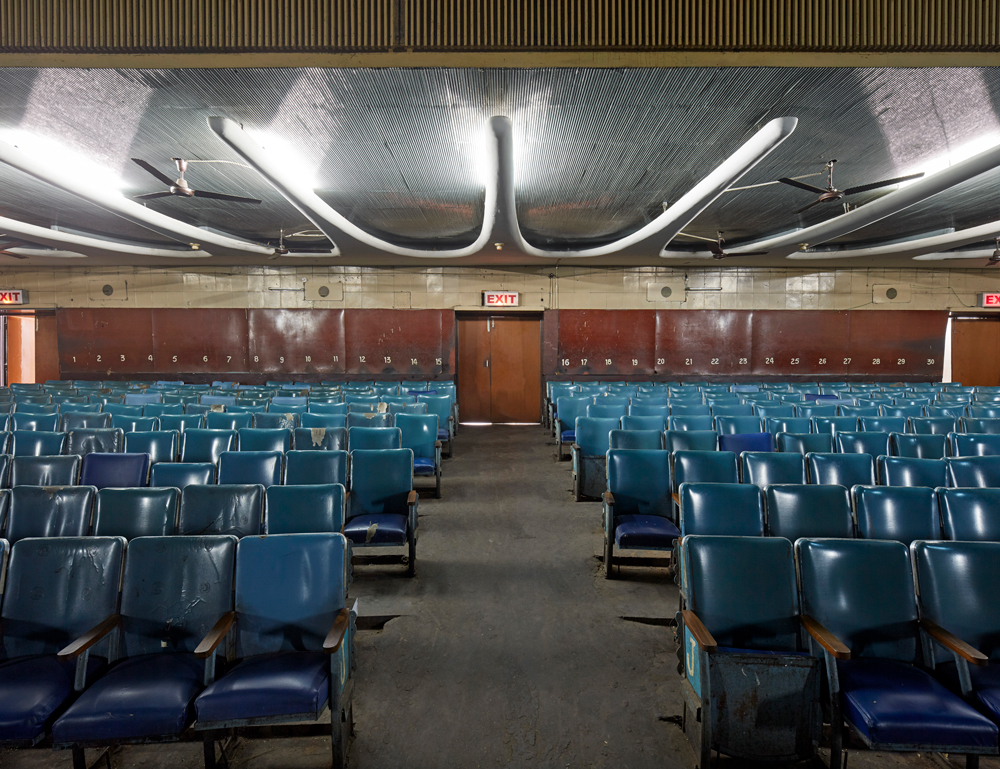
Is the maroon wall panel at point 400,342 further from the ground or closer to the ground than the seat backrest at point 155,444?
further from the ground

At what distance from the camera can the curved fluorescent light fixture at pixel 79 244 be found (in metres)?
8.18

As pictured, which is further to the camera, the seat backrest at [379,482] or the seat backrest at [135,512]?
the seat backrest at [379,482]

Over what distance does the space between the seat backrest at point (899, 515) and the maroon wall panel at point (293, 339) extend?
39.0 ft

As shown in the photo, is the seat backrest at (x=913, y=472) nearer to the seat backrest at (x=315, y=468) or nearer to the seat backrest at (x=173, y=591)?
the seat backrest at (x=315, y=468)

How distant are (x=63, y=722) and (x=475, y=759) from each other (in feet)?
5.18

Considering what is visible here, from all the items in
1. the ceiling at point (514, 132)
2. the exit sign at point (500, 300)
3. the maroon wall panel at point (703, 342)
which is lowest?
the maroon wall panel at point (703, 342)

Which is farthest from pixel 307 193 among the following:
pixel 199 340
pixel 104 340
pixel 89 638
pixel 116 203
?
pixel 104 340

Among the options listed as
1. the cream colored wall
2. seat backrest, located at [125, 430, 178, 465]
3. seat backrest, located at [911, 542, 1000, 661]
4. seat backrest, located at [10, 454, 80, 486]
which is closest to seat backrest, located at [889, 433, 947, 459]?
seat backrest, located at [911, 542, 1000, 661]

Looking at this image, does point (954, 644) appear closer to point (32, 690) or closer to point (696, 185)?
point (32, 690)

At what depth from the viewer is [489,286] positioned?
→ 12.7 metres

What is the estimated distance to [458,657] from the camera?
283 cm

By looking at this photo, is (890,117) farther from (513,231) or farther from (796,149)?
(513,231)

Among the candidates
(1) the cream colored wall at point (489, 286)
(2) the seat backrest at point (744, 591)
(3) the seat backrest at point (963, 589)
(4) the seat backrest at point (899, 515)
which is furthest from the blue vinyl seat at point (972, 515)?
(1) the cream colored wall at point (489, 286)

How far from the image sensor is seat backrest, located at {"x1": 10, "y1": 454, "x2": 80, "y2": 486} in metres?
3.78
